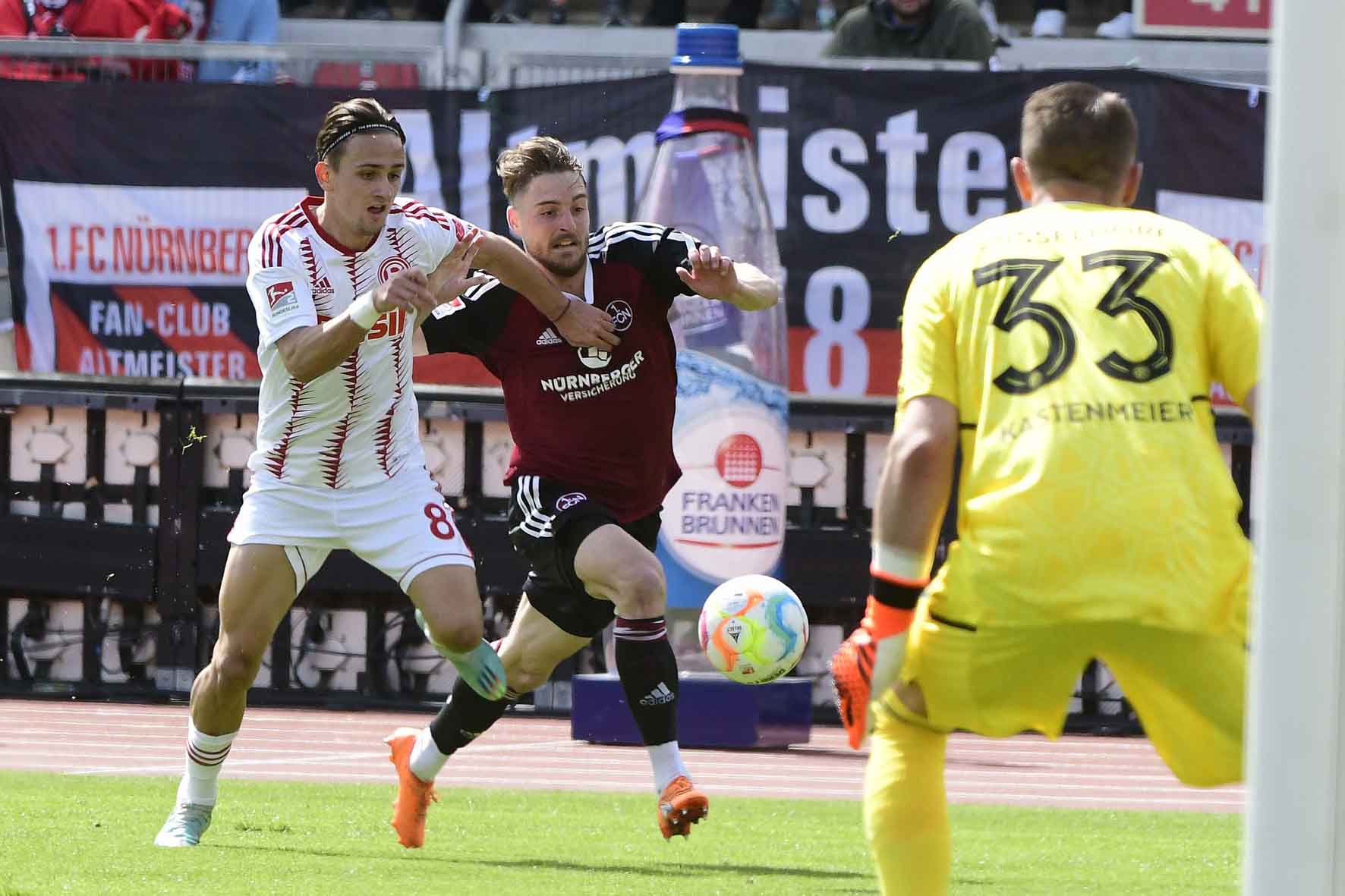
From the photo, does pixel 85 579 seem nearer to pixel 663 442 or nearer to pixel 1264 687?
pixel 663 442

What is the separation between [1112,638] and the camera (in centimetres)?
406

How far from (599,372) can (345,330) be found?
4.60 feet

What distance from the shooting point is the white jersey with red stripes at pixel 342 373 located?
22.0 ft

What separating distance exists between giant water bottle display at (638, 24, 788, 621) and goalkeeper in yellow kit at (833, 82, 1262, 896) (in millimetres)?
5986

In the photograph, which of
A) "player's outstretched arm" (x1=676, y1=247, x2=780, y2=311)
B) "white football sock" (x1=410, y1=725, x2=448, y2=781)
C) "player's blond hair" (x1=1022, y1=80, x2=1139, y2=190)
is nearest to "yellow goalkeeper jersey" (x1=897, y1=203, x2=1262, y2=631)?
"player's blond hair" (x1=1022, y1=80, x2=1139, y2=190)

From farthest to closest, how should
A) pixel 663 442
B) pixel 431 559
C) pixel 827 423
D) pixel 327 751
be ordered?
pixel 827 423 → pixel 327 751 → pixel 663 442 → pixel 431 559

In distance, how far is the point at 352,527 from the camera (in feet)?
22.7

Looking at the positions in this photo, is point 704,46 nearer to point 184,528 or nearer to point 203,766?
point 184,528

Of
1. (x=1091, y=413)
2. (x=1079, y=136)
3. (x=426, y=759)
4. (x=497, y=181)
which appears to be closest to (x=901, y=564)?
(x=1091, y=413)

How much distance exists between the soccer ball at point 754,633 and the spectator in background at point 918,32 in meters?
5.53

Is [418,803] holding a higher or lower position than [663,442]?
lower

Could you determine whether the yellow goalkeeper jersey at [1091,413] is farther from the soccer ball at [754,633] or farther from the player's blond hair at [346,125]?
the soccer ball at [754,633]

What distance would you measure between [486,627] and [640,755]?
5.51ft

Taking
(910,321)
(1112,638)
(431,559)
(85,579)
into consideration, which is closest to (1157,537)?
(1112,638)
